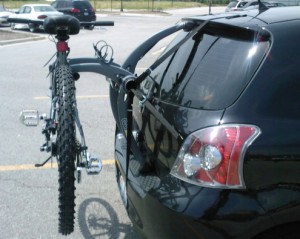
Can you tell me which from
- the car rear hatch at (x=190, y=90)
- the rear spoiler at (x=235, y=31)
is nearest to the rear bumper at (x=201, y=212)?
the car rear hatch at (x=190, y=90)

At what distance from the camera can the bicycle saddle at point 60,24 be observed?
331cm

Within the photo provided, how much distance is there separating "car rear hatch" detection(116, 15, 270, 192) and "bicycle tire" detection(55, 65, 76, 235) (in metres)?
0.38

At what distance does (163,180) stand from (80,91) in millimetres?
6358

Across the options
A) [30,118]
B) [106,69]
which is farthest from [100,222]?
[106,69]

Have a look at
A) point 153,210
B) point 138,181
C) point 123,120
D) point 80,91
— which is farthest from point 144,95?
point 80,91

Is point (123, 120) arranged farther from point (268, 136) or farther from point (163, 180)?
point (268, 136)

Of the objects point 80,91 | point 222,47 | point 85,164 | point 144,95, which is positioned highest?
point 222,47

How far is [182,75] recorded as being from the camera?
276 cm

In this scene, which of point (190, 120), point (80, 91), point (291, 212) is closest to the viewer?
point (291, 212)

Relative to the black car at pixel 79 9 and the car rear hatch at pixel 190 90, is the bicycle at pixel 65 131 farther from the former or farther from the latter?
the black car at pixel 79 9

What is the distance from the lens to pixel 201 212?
219cm

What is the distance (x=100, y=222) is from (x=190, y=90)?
5.21 ft

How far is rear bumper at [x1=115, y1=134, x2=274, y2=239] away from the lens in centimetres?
217

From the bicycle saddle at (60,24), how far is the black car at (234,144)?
114 cm
